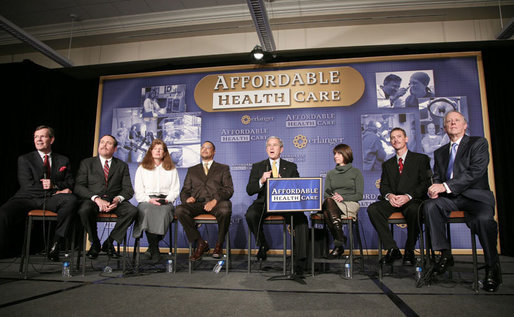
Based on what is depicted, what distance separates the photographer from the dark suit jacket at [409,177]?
3414 mm

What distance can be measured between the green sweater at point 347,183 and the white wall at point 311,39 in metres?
2.58

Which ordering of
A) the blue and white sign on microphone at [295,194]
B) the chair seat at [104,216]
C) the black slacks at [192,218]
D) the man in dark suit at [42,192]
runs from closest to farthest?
the blue and white sign on microphone at [295,194], the man in dark suit at [42,192], the chair seat at [104,216], the black slacks at [192,218]

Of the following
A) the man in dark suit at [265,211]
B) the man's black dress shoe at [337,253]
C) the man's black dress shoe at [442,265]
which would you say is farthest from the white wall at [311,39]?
the man's black dress shoe at [442,265]

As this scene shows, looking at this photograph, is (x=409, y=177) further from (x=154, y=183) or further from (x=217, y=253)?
(x=154, y=183)

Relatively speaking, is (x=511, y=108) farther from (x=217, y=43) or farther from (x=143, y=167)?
(x=143, y=167)

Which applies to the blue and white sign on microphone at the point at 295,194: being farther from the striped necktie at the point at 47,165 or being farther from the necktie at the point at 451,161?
the striped necktie at the point at 47,165

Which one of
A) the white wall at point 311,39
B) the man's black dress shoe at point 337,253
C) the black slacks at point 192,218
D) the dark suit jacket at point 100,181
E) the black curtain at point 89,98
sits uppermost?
the white wall at point 311,39

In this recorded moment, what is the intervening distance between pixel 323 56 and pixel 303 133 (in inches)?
56.1

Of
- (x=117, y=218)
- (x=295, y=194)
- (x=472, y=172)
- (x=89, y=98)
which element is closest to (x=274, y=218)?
(x=295, y=194)

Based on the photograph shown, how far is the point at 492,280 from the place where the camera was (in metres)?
2.49

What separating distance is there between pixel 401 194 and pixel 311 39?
10.4 feet

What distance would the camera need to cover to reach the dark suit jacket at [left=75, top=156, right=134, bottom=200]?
363cm

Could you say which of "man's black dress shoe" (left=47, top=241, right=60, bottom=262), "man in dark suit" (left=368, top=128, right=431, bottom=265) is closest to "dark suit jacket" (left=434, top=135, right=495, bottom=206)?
"man in dark suit" (left=368, top=128, right=431, bottom=265)

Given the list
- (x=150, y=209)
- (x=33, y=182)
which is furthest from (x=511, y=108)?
(x=33, y=182)
